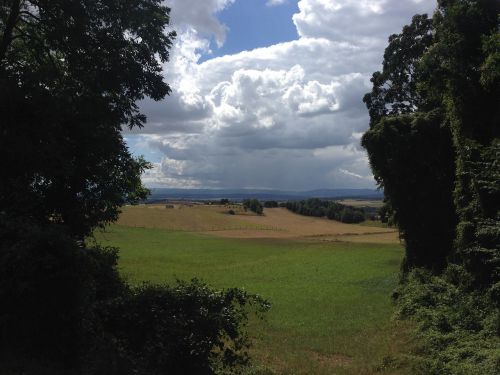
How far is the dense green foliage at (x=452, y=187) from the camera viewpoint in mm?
14906

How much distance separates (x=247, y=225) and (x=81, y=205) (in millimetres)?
72286

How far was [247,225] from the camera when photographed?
285 feet

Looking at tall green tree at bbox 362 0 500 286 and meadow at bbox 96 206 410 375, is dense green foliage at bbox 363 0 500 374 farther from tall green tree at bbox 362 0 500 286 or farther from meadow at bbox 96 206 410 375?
meadow at bbox 96 206 410 375

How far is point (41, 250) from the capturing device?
927cm

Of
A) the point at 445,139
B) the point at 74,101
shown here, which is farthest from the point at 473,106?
the point at 74,101

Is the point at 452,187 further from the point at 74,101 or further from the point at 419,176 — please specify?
the point at 74,101

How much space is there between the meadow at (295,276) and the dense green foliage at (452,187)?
5.88 ft

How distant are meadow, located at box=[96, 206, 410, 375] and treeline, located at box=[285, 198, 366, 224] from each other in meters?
16.5

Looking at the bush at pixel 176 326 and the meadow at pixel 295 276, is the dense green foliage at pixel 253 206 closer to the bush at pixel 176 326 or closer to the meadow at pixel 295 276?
the meadow at pixel 295 276

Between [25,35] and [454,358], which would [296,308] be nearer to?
[454,358]

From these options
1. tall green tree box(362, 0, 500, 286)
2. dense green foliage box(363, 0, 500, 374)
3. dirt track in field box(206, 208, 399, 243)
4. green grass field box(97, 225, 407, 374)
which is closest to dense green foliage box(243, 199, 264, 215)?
dirt track in field box(206, 208, 399, 243)

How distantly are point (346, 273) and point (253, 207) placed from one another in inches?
2912

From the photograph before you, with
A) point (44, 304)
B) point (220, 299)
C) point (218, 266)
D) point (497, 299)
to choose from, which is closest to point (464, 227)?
point (497, 299)

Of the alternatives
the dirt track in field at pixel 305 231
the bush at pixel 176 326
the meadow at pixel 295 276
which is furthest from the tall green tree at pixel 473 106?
the dirt track in field at pixel 305 231
